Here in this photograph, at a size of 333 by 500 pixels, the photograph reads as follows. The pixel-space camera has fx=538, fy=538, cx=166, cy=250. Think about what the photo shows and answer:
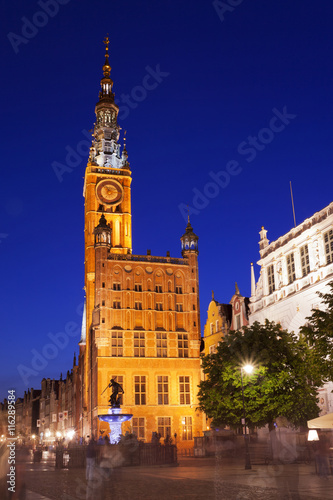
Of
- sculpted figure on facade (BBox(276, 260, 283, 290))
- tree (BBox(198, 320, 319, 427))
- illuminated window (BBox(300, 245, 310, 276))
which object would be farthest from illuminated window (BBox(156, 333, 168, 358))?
tree (BBox(198, 320, 319, 427))

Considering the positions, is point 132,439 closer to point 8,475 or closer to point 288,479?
point 288,479

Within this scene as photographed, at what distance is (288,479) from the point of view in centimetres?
2189

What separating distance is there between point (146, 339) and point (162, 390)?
6.31 m

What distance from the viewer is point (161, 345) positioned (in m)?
66.1

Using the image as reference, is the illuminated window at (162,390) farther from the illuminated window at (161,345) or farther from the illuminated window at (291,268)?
the illuminated window at (291,268)

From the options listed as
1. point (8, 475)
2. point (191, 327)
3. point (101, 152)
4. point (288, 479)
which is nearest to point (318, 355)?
point (288, 479)

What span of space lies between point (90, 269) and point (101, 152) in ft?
71.3

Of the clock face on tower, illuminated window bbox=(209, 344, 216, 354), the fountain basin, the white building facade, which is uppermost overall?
the clock face on tower

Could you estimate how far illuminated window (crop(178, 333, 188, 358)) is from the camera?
66.8 metres

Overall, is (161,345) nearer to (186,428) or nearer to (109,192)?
(186,428)

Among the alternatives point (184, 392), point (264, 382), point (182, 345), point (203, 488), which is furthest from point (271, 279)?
point (203, 488)

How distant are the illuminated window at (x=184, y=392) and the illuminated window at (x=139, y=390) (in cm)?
469

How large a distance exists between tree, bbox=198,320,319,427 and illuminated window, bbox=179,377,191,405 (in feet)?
89.1

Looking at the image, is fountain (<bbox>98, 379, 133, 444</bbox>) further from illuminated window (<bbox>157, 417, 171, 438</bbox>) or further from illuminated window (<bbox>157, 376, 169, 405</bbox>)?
illuminated window (<bbox>157, 376, 169, 405</bbox>)
